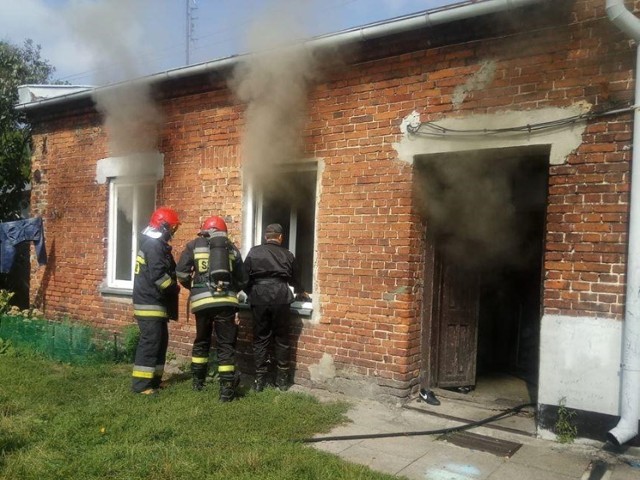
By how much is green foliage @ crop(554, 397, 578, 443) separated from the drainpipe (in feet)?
1.19

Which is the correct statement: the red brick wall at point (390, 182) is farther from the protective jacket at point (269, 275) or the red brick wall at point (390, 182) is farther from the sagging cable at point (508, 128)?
the protective jacket at point (269, 275)

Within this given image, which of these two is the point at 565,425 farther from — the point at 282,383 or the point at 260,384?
the point at 260,384

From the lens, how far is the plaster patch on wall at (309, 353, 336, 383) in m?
5.89

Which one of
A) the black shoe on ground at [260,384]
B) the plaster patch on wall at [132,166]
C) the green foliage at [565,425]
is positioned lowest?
the black shoe on ground at [260,384]

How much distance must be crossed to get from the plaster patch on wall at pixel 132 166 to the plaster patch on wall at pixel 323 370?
360 cm

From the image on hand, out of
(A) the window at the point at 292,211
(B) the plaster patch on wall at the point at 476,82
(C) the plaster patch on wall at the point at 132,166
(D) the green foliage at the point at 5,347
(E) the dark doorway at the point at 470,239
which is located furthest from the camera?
(C) the plaster patch on wall at the point at 132,166

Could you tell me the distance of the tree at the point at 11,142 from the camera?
10.8 meters

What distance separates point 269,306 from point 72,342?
303 cm

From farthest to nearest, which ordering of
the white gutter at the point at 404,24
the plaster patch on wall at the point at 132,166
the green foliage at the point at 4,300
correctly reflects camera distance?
the green foliage at the point at 4,300 → the plaster patch on wall at the point at 132,166 → the white gutter at the point at 404,24

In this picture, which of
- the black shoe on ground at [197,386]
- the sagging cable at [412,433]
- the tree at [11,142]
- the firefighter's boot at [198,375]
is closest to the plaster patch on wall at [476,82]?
the sagging cable at [412,433]

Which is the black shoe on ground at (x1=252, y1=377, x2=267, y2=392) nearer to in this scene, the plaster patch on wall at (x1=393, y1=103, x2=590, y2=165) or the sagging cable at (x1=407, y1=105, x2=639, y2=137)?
the plaster patch on wall at (x1=393, y1=103, x2=590, y2=165)

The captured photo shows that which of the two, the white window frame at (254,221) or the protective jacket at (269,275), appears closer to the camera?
the protective jacket at (269,275)

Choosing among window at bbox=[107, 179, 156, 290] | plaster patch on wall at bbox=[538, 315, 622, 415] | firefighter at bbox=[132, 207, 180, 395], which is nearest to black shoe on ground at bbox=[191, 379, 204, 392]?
firefighter at bbox=[132, 207, 180, 395]

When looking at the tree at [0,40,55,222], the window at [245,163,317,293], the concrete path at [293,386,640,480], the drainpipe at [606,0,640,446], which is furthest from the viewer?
the tree at [0,40,55,222]
